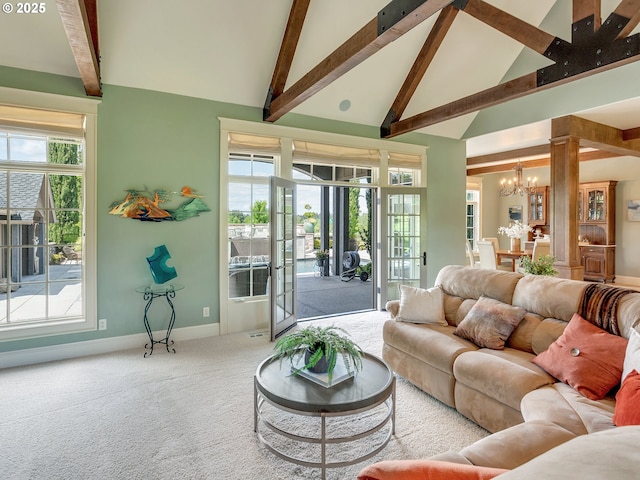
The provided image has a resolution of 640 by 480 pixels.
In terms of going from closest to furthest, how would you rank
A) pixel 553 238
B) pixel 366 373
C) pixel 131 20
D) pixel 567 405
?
pixel 567 405 < pixel 366 373 < pixel 131 20 < pixel 553 238

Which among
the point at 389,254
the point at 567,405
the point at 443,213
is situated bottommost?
the point at 567,405

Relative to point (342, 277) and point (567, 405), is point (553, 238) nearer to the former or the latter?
point (567, 405)

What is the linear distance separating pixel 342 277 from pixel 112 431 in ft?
23.2

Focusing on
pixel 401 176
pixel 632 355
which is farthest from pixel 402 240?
pixel 632 355

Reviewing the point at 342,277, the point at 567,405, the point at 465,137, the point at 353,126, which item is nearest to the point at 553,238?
the point at 465,137

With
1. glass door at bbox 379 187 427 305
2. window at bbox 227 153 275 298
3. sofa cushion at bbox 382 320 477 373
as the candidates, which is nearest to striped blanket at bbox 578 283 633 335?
sofa cushion at bbox 382 320 477 373

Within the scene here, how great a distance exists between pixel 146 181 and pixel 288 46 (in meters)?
2.18

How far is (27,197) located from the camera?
361 centimetres

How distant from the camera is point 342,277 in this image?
361 inches

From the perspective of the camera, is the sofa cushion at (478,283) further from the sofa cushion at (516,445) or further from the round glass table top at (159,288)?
the round glass table top at (159,288)

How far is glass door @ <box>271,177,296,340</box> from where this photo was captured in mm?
4270

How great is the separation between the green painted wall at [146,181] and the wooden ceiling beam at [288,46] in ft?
1.62

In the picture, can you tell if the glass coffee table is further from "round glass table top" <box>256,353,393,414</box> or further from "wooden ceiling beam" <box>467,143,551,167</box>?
"wooden ceiling beam" <box>467,143,551,167</box>

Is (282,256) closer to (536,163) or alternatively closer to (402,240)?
(402,240)
